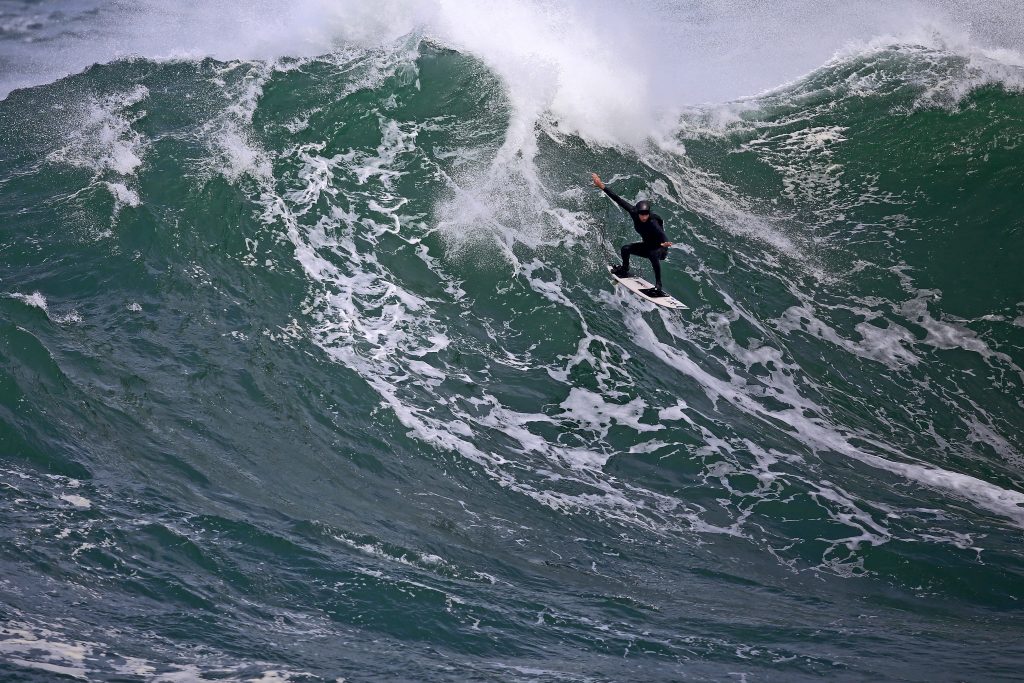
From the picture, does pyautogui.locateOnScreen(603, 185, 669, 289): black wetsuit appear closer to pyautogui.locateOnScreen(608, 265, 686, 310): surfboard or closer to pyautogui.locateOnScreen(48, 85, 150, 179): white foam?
pyautogui.locateOnScreen(608, 265, 686, 310): surfboard

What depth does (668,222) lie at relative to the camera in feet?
51.0

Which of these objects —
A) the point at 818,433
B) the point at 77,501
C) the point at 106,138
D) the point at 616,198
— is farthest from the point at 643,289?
the point at 106,138

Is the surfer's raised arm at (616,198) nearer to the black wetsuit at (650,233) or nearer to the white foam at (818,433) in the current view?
the black wetsuit at (650,233)

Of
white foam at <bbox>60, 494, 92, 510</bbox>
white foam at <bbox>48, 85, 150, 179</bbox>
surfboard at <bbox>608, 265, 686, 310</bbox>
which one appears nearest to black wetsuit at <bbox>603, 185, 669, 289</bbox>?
surfboard at <bbox>608, 265, 686, 310</bbox>

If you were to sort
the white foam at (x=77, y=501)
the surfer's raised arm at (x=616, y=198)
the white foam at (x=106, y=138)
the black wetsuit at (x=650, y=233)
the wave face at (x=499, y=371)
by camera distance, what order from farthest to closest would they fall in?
1. the white foam at (x=106, y=138)
2. the black wetsuit at (x=650, y=233)
3. the surfer's raised arm at (x=616, y=198)
4. the white foam at (x=77, y=501)
5. the wave face at (x=499, y=371)

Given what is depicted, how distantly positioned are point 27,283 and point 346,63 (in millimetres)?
7497

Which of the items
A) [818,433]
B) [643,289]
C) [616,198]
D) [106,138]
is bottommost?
[818,433]

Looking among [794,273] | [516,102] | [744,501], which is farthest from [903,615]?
[516,102]

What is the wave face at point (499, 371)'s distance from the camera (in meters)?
8.80

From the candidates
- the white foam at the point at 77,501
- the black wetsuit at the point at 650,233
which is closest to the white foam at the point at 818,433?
the black wetsuit at the point at 650,233

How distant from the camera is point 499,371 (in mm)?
12797

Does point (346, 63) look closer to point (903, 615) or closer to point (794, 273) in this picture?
point (794, 273)

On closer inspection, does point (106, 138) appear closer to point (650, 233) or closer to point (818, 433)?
point (650, 233)

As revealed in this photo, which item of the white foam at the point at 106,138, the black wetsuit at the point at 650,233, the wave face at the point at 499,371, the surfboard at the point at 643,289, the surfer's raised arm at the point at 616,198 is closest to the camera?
the wave face at the point at 499,371
